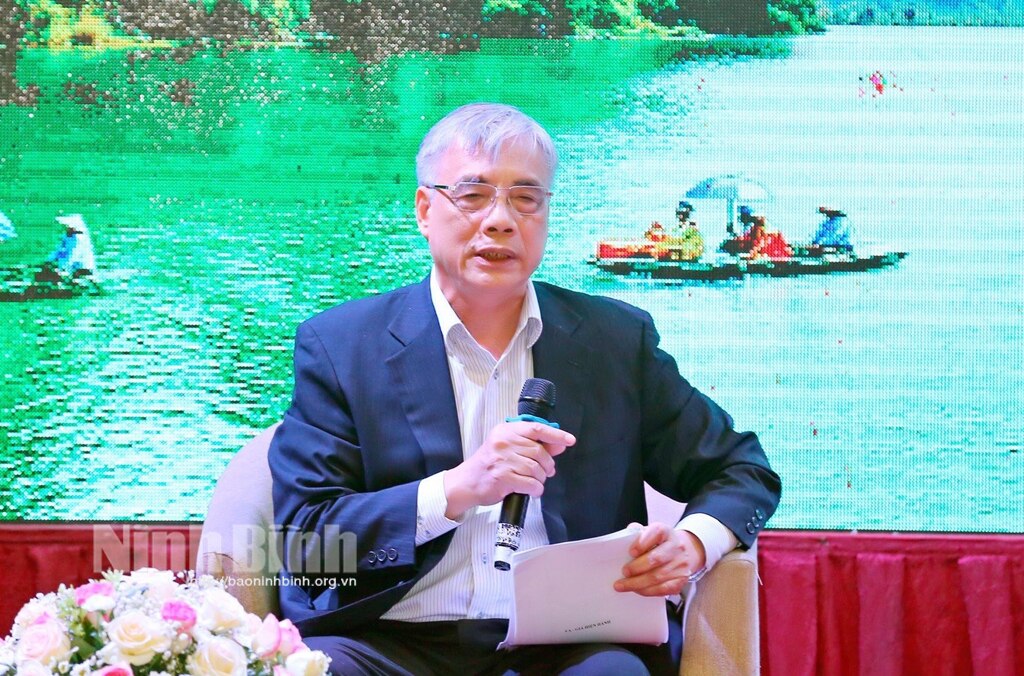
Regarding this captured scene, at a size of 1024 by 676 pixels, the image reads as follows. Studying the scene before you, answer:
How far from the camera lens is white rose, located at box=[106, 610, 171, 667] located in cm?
132

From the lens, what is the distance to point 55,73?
309cm

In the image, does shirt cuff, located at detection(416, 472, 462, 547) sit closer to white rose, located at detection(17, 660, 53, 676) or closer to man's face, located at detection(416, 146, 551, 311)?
man's face, located at detection(416, 146, 551, 311)

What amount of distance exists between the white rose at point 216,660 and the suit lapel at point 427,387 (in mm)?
805

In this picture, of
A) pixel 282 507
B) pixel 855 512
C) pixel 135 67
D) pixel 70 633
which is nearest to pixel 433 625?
pixel 282 507

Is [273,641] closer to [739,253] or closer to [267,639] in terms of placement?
[267,639]

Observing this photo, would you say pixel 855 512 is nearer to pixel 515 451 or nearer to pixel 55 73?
pixel 515 451

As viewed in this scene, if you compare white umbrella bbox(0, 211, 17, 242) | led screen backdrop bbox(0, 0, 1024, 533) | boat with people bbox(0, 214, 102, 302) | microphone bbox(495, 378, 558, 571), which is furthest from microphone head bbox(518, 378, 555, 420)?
white umbrella bbox(0, 211, 17, 242)

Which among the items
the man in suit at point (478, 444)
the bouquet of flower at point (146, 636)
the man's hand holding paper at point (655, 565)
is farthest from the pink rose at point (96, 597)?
the man's hand holding paper at point (655, 565)

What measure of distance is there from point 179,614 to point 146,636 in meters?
0.05

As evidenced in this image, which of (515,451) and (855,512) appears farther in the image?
(855,512)

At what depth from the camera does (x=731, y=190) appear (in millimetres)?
3080

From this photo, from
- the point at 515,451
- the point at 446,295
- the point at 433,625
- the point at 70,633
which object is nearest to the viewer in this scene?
the point at 70,633

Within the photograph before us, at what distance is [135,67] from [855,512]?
225 centimetres

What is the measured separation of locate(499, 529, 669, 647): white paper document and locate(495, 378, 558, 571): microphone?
1.7 inches
